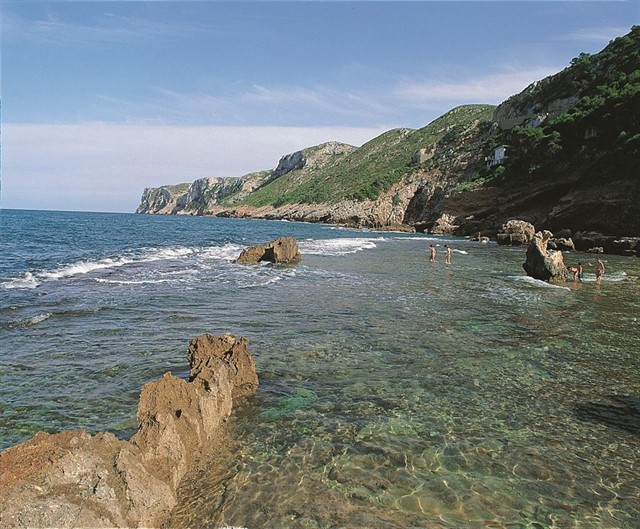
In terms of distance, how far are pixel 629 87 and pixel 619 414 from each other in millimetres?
57404

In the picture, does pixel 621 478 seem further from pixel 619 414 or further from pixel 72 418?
pixel 72 418

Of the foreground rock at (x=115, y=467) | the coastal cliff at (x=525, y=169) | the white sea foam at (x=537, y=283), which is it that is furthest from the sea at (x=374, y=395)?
the coastal cliff at (x=525, y=169)

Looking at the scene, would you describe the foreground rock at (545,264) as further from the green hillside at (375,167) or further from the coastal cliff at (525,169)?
the green hillside at (375,167)

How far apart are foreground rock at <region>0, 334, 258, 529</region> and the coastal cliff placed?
4870 cm

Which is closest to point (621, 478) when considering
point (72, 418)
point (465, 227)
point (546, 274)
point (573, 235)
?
point (72, 418)

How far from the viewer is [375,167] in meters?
142

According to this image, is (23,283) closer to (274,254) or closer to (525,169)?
(274,254)

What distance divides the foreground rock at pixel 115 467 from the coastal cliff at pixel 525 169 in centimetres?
4870

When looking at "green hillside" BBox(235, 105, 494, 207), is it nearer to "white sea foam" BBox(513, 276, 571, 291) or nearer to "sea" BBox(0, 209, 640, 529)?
"white sea foam" BBox(513, 276, 571, 291)

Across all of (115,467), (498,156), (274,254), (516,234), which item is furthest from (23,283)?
(498,156)

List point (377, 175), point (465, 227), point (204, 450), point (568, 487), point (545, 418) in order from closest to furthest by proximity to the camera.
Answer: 1. point (568, 487)
2. point (204, 450)
3. point (545, 418)
4. point (465, 227)
5. point (377, 175)

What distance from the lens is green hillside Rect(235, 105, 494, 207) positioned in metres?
123

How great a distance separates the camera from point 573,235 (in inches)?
1887

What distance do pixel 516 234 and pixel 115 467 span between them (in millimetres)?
52346
